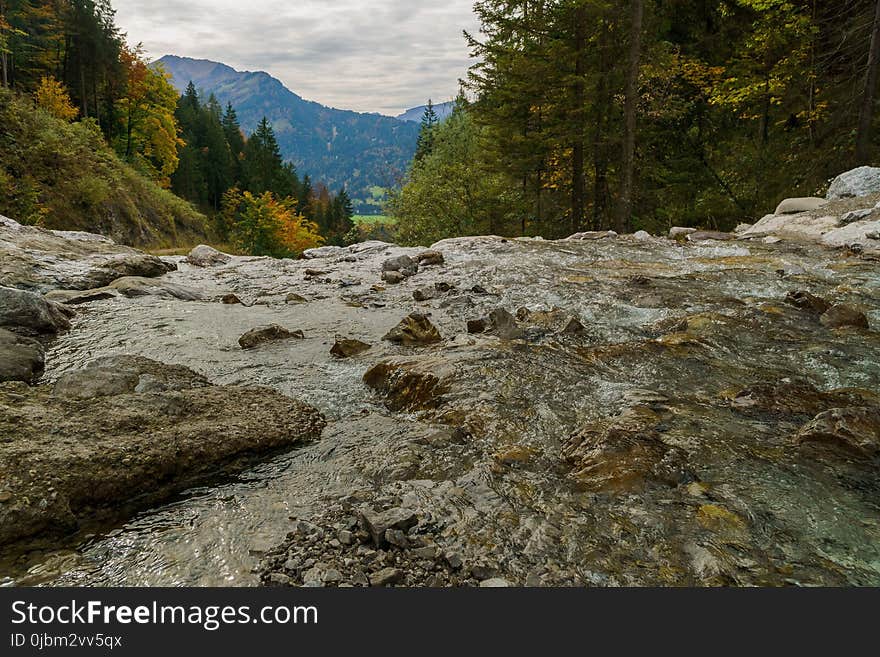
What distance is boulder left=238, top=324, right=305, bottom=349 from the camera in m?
5.83

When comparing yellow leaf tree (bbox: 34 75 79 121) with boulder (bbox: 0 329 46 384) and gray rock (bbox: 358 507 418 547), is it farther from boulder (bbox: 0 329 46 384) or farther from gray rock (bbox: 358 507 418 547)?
gray rock (bbox: 358 507 418 547)

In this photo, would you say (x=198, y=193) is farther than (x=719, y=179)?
Yes

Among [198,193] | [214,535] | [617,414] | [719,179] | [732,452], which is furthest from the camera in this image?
[198,193]

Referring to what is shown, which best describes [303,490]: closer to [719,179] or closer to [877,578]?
[877,578]

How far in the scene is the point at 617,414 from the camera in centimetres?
383

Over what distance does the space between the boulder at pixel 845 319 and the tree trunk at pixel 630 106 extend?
10768mm

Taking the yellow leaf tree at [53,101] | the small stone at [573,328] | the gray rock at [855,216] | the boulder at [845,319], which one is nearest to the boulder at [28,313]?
the small stone at [573,328]

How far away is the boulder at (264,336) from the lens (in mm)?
5828

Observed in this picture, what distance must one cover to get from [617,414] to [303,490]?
2.54 meters

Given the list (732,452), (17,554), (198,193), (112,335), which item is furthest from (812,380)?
(198,193)

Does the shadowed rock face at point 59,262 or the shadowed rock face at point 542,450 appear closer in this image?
the shadowed rock face at point 542,450

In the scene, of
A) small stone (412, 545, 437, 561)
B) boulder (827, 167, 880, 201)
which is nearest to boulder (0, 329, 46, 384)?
small stone (412, 545, 437, 561)

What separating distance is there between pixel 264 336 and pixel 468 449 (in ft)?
12.2

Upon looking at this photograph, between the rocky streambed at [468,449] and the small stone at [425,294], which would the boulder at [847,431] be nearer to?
the rocky streambed at [468,449]
